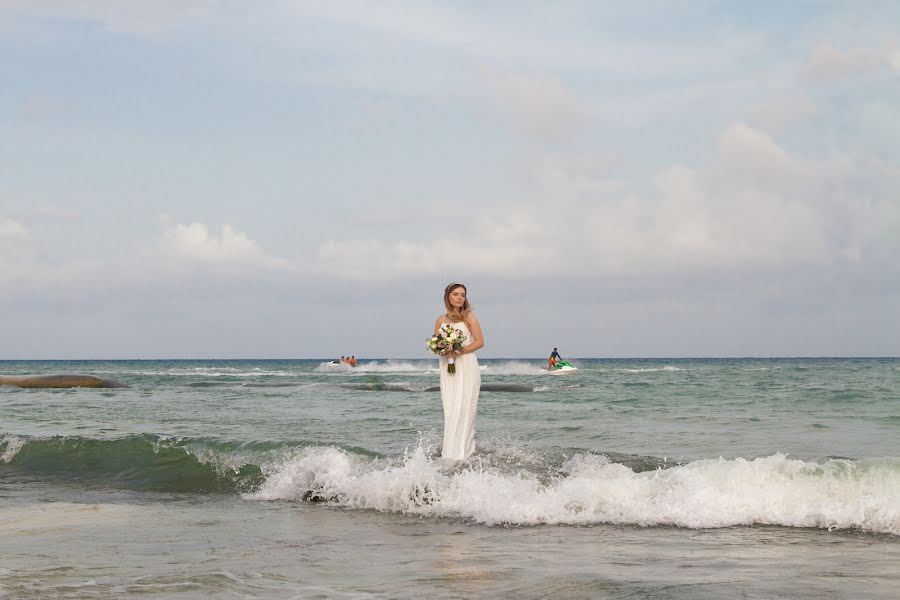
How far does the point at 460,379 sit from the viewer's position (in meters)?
11.2

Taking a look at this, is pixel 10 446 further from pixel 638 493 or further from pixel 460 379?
pixel 638 493

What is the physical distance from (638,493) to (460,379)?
120 inches

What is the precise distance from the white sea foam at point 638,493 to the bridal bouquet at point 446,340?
1366mm

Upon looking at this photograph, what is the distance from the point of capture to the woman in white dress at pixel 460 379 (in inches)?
438

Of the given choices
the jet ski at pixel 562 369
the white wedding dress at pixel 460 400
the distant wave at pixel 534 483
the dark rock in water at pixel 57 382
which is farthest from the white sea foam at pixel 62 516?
the jet ski at pixel 562 369

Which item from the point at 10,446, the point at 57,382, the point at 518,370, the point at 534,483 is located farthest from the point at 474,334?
the point at 518,370

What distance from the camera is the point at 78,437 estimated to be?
14.5 m

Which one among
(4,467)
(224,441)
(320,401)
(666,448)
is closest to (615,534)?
(666,448)

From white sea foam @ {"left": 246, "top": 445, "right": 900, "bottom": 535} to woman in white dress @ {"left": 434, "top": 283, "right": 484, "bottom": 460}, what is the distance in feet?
2.24

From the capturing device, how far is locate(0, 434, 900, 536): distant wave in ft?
27.6

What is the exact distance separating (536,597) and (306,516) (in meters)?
4.28

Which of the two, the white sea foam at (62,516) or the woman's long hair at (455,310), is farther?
the woman's long hair at (455,310)

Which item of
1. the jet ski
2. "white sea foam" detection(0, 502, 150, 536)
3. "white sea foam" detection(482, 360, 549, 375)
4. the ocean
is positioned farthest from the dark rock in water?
"white sea foam" detection(482, 360, 549, 375)

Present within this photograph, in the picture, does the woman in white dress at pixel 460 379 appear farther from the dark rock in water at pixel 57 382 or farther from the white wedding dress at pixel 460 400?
the dark rock in water at pixel 57 382
